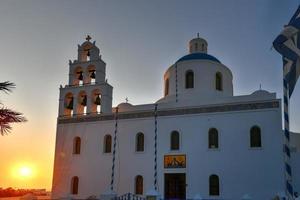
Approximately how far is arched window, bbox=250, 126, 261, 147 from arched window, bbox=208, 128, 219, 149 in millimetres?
1778

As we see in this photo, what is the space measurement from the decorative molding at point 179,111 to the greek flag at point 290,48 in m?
10.8

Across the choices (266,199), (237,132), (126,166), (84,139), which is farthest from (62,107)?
(266,199)

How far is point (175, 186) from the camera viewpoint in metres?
18.9

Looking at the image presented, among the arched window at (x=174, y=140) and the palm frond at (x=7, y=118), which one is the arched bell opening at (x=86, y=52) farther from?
the palm frond at (x=7, y=118)

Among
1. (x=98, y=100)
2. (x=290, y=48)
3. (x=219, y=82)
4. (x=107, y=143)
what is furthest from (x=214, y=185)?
(x=290, y=48)

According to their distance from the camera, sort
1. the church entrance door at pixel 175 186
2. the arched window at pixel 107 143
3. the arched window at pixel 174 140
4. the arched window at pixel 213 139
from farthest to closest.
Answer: the arched window at pixel 107 143 < the arched window at pixel 174 140 < the church entrance door at pixel 175 186 < the arched window at pixel 213 139

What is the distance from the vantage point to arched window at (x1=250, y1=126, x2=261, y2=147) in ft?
58.4

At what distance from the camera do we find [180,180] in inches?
744

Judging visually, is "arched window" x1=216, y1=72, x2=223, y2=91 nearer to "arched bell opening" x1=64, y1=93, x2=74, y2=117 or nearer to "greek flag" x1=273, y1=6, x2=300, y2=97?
"arched bell opening" x1=64, y1=93, x2=74, y2=117

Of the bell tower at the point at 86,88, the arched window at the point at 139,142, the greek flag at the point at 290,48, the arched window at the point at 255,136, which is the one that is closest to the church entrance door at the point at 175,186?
the arched window at the point at 139,142

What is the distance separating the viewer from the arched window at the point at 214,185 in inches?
708

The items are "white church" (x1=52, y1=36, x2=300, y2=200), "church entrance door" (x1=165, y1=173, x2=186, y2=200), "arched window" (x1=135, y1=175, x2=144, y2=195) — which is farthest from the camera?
"arched window" (x1=135, y1=175, x2=144, y2=195)

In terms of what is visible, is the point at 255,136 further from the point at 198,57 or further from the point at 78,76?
the point at 78,76

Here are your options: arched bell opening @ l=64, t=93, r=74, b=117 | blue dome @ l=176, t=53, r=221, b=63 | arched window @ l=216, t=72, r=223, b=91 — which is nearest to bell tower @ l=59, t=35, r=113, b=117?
arched bell opening @ l=64, t=93, r=74, b=117
